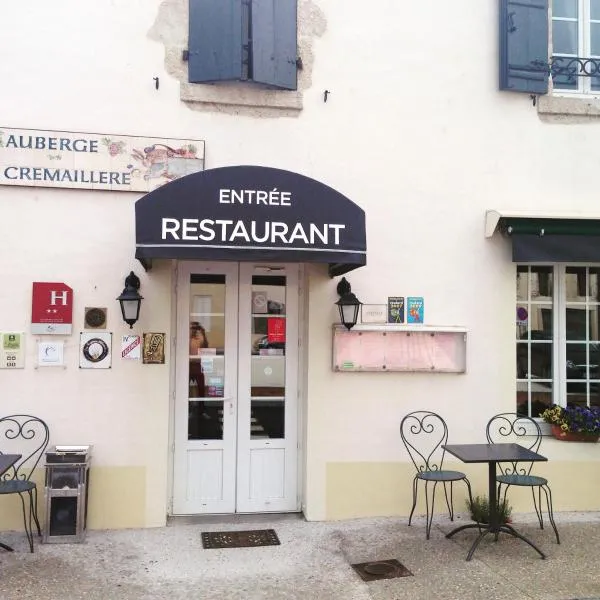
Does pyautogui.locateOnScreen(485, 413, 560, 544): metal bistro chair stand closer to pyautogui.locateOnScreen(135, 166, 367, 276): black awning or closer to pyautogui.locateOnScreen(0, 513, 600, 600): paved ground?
pyautogui.locateOnScreen(0, 513, 600, 600): paved ground

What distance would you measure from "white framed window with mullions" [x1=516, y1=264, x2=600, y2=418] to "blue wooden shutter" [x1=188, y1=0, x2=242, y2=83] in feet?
11.5

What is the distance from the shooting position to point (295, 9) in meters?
6.03

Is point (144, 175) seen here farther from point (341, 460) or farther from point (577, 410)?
point (577, 410)

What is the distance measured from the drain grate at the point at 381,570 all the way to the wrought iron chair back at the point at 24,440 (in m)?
2.91

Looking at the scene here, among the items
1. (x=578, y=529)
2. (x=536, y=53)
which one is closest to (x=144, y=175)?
(x=536, y=53)

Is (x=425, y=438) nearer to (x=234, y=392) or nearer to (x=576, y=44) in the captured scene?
(x=234, y=392)

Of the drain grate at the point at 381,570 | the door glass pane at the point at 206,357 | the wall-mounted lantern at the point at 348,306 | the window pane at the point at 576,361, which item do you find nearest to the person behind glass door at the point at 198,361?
the door glass pane at the point at 206,357

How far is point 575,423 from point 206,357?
12.0 ft

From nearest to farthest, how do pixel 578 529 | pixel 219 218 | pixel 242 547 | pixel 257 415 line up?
1. pixel 219 218
2. pixel 242 547
3. pixel 578 529
4. pixel 257 415

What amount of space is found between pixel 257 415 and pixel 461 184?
306 cm

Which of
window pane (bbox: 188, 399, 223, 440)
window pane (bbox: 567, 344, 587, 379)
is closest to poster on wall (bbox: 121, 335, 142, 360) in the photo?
window pane (bbox: 188, 399, 223, 440)

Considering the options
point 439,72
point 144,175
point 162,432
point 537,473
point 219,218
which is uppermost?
point 439,72

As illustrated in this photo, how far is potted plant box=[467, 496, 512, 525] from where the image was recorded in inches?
226

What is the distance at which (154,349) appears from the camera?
5.74 m
